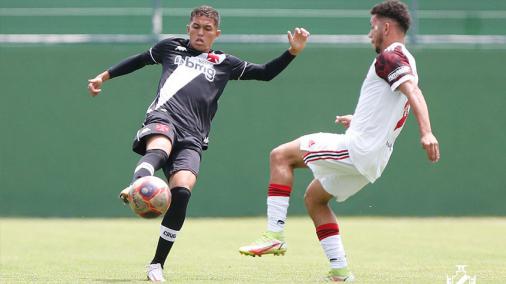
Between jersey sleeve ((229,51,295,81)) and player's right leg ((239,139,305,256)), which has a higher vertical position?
jersey sleeve ((229,51,295,81))

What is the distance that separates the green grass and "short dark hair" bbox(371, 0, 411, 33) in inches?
75.6

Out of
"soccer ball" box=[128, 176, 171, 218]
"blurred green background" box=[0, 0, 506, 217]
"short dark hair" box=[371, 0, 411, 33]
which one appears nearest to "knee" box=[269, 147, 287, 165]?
"soccer ball" box=[128, 176, 171, 218]

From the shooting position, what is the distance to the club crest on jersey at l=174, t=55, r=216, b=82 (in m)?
8.59

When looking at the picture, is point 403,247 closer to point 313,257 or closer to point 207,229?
point 313,257

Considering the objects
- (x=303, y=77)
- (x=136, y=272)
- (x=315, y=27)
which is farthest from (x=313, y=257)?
(x=315, y=27)

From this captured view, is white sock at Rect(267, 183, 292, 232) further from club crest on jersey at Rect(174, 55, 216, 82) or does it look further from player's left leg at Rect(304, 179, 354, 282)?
club crest on jersey at Rect(174, 55, 216, 82)

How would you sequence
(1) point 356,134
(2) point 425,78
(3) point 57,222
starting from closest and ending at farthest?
1. (1) point 356,134
2. (3) point 57,222
3. (2) point 425,78

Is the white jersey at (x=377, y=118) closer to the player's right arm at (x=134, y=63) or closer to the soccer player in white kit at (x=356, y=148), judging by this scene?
the soccer player in white kit at (x=356, y=148)

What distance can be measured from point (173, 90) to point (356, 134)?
1.81 m

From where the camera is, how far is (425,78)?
1644 cm

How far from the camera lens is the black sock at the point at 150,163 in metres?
7.36

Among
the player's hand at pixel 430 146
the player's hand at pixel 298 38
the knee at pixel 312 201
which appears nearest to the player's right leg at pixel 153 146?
the knee at pixel 312 201

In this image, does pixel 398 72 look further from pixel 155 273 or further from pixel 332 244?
pixel 155 273

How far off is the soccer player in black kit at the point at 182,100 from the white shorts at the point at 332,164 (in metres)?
0.99
